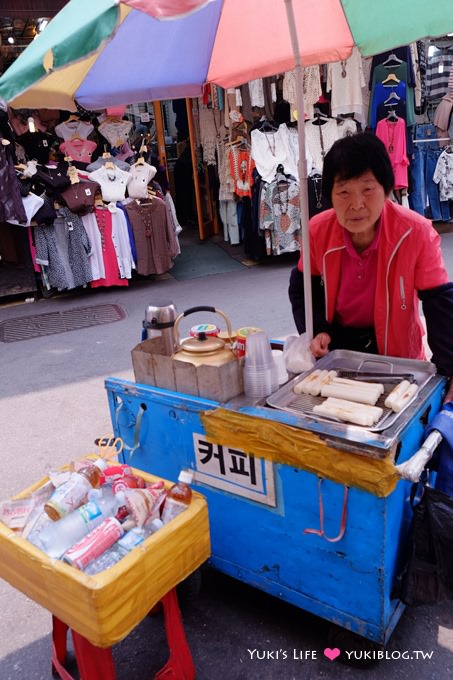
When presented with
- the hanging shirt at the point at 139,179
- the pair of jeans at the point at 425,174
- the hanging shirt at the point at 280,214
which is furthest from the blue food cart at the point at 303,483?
the pair of jeans at the point at 425,174

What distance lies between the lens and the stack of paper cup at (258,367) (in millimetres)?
2092

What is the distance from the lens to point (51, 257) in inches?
288

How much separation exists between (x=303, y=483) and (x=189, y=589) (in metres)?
0.75

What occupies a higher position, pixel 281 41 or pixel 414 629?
pixel 281 41

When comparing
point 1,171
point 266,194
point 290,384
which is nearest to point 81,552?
point 290,384

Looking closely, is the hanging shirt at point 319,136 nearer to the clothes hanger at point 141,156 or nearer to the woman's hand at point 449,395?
the clothes hanger at point 141,156

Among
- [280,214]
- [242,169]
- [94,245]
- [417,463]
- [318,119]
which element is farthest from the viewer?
[242,169]

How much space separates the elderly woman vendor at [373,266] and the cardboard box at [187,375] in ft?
1.80

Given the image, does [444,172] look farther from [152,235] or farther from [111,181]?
[111,181]

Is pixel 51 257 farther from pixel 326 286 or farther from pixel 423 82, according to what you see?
pixel 423 82

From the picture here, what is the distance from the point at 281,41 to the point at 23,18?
6.61 m

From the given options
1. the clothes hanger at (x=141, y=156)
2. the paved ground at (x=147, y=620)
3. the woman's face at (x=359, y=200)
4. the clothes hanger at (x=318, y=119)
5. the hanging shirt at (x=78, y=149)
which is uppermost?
the clothes hanger at (x=318, y=119)

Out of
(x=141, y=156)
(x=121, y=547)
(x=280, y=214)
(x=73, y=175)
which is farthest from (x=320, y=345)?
(x=141, y=156)

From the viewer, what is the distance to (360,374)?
2.27 m
